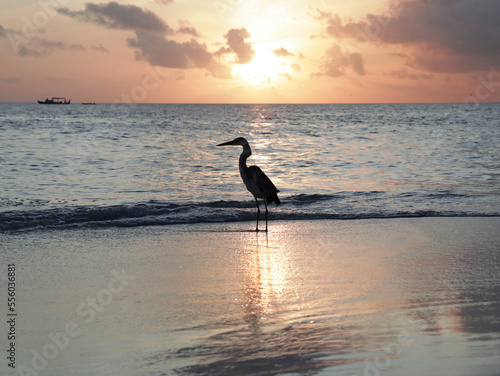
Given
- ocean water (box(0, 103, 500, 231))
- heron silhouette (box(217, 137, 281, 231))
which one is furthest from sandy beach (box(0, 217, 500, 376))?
ocean water (box(0, 103, 500, 231))

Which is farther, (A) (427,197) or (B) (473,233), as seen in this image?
(A) (427,197)

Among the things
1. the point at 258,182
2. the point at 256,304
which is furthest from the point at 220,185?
the point at 256,304

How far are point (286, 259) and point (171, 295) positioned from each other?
2028 mm

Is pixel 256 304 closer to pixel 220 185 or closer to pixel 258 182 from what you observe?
pixel 258 182

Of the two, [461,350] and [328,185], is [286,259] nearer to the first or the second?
[461,350]

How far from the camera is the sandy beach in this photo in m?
3.80

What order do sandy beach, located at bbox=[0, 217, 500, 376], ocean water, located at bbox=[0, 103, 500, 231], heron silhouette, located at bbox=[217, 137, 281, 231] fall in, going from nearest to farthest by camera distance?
sandy beach, located at bbox=[0, 217, 500, 376], heron silhouette, located at bbox=[217, 137, 281, 231], ocean water, located at bbox=[0, 103, 500, 231]

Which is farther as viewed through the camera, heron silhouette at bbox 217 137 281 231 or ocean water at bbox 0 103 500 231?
ocean water at bbox 0 103 500 231

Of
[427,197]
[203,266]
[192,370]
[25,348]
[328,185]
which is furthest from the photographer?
[328,185]

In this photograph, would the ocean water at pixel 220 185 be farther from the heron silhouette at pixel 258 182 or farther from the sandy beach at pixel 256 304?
the sandy beach at pixel 256 304

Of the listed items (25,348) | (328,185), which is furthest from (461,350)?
(328,185)

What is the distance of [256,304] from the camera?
5.07 metres

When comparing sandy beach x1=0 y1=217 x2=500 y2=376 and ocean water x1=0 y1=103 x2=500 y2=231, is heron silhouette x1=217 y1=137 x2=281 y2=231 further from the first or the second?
sandy beach x1=0 y1=217 x2=500 y2=376

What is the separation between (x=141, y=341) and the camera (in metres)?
4.18
